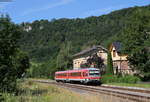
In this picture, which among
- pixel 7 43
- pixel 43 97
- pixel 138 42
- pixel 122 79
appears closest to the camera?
pixel 43 97

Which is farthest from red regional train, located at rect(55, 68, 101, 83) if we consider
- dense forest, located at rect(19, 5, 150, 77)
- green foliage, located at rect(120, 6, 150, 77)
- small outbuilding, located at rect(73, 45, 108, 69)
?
small outbuilding, located at rect(73, 45, 108, 69)

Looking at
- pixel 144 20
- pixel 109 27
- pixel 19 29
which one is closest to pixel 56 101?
pixel 19 29

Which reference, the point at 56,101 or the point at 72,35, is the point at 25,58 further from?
the point at 72,35

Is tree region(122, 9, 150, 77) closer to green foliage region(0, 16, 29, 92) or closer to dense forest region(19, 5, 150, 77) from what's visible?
dense forest region(19, 5, 150, 77)

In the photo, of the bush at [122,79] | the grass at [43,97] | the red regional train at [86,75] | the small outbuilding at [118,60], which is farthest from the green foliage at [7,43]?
the small outbuilding at [118,60]

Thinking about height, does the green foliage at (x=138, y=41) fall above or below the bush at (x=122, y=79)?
above

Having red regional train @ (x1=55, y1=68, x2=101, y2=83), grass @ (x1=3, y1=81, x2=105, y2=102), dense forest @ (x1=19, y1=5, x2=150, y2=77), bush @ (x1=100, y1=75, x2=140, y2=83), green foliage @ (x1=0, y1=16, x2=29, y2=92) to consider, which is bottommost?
grass @ (x1=3, y1=81, x2=105, y2=102)

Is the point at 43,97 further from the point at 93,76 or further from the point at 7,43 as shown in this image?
the point at 93,76

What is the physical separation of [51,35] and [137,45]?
109398mm

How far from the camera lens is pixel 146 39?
1716 inches

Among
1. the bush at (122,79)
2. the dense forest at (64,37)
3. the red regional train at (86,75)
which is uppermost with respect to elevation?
the dense forest at (64,37)

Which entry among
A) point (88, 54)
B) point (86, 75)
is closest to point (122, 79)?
point (86, 75)

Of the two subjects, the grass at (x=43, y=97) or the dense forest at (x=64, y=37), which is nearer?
the grass at (x=43, y=97)

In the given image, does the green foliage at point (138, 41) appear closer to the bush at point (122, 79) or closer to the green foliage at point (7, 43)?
the bush at point (122, 79)
